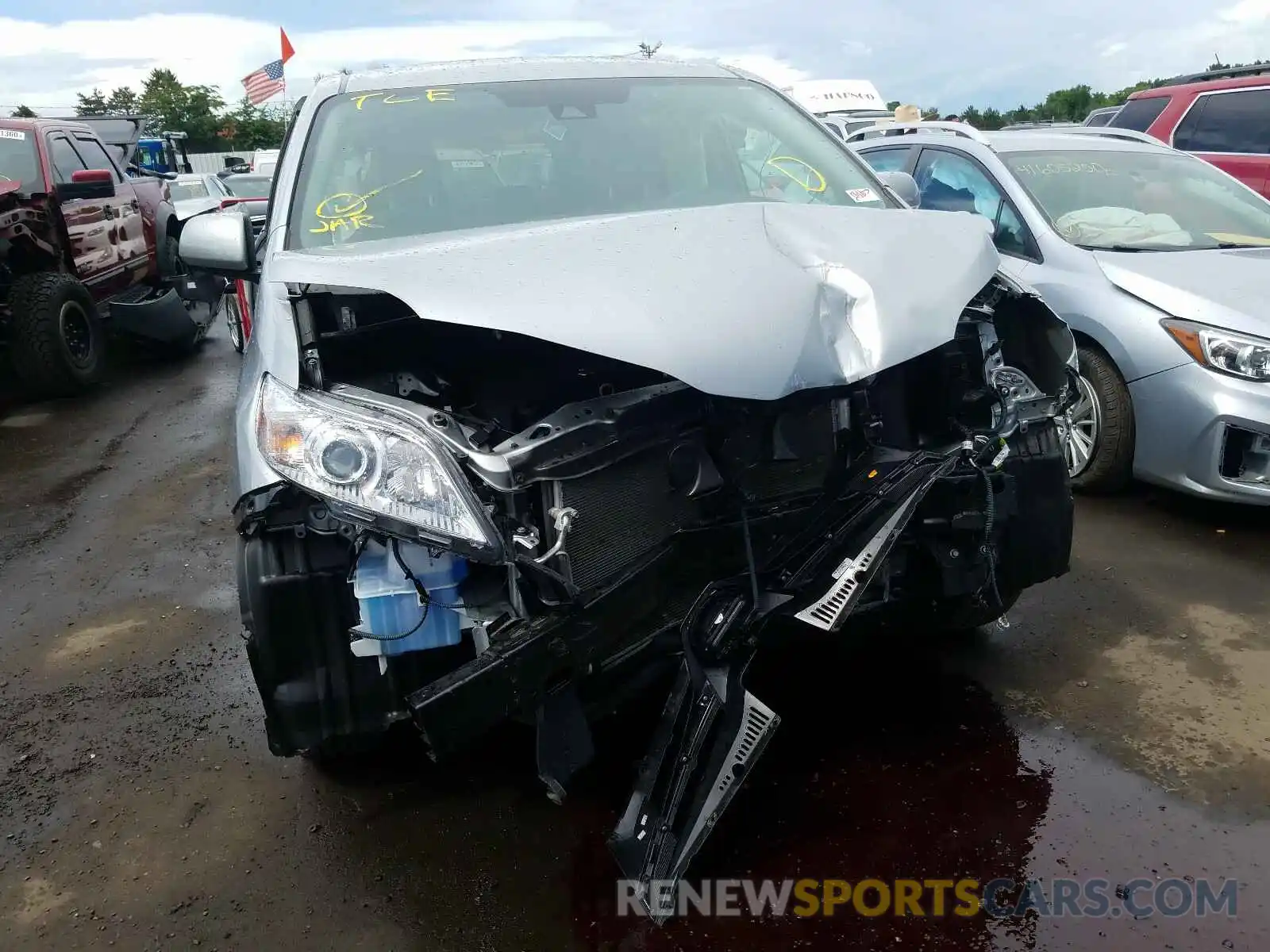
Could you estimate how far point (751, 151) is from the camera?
3.48m

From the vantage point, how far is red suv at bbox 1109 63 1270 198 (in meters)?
7.80

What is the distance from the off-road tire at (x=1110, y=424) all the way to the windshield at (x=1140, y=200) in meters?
0.64

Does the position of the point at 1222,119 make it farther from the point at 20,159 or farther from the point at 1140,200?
the point at 20,159

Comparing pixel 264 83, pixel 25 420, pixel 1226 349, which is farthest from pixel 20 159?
pixel 264 83

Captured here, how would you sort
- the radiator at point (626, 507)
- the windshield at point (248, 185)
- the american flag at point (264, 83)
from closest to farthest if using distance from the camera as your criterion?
the radiator at point (626, 507)
the windshield at point (248, 185)
the american flag at point (264, 83)

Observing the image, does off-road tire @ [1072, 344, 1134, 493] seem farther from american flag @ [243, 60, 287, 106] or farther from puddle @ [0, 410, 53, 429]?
american flag @ [243, 60, 287, 106]

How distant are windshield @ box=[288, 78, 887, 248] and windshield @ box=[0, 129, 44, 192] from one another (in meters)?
5.49

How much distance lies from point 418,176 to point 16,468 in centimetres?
423

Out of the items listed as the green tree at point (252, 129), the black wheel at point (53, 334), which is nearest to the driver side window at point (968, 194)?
the black wheel at point (53, 334)

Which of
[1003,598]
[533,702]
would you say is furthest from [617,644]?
[1003,598]

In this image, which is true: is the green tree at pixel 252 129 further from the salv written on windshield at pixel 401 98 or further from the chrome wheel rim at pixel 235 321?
the salv written on windshield at pixel 401 98

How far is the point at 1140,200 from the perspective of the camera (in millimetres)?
5031

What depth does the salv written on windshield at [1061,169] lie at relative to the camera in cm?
512

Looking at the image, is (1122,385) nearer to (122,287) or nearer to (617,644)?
(617,644)
